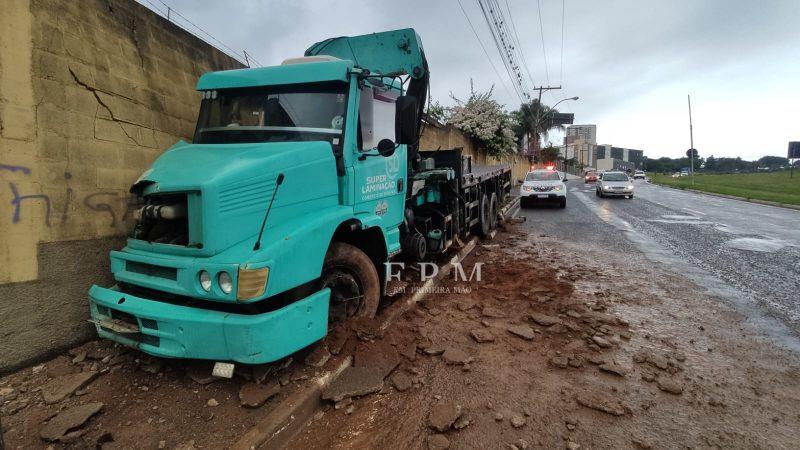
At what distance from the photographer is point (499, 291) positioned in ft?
17.7

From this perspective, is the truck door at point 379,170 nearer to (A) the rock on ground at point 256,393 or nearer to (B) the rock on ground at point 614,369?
(A) the rock on ground at point 256,393

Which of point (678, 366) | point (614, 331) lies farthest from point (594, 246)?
point (678, 366)

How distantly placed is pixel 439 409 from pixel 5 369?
352 cm

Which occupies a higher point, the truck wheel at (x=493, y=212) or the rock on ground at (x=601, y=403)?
the truck wheel at (x=493, y=212)

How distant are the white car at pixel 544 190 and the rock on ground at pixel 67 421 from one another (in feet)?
48.4

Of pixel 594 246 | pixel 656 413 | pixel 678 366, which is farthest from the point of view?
pixel 594 246

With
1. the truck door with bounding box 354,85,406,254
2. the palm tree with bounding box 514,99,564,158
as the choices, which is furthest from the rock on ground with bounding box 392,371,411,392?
the palm tree with bounding box 514,99,564,158

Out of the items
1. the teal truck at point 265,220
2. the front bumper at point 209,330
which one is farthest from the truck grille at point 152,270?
the front bumper at point 209,330

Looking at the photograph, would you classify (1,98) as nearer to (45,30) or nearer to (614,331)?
(45,30)

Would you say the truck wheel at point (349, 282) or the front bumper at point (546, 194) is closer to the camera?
the truck wheel at point (349, 282)

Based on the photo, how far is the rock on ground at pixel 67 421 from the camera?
2561 mm

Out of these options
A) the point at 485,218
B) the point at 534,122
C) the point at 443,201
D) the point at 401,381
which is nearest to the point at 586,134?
the point at 534,122

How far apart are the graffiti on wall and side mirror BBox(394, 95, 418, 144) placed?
291 cm

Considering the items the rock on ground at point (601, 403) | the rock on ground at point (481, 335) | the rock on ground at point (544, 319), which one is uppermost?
the rock on ground at point (544, 319)
